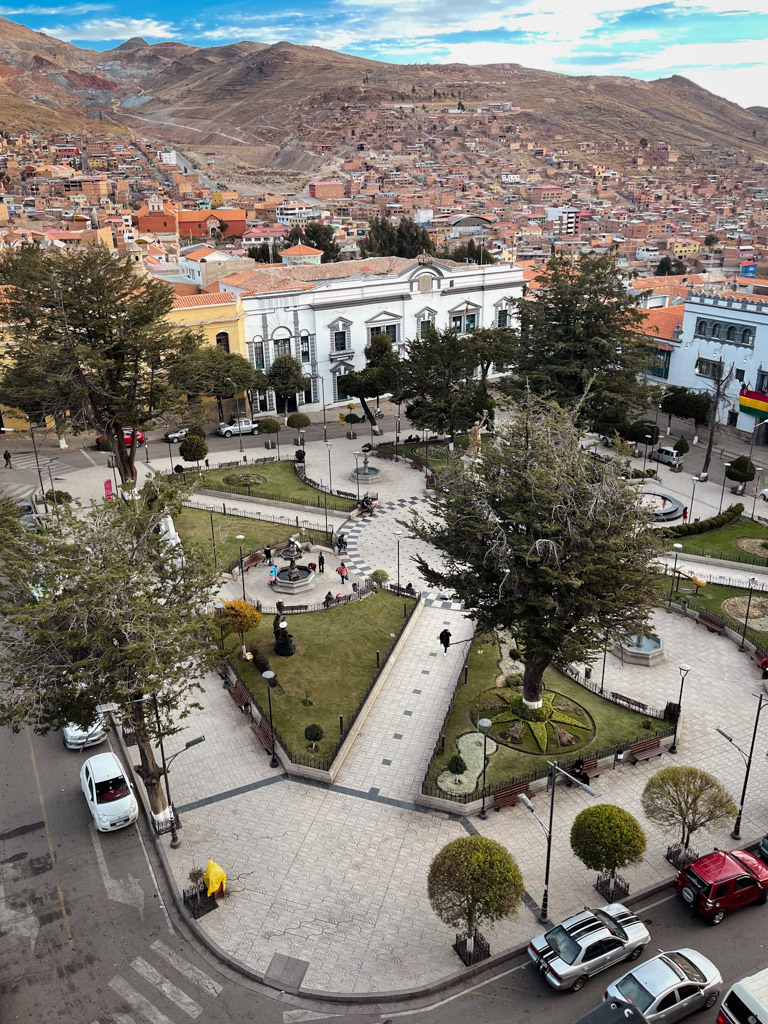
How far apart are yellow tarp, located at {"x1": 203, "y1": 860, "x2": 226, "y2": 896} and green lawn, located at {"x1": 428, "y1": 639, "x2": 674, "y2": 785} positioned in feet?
19.2

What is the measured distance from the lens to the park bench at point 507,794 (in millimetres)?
19375

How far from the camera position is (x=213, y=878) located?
16578 millimetres

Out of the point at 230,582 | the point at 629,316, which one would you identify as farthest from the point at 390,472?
the point at 629,316

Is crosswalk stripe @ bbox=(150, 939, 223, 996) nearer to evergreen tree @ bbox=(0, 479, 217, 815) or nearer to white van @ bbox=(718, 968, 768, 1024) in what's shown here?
evergreen tree @ bbox=(0, 479, 217, 815)

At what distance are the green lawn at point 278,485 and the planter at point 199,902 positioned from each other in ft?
74.2

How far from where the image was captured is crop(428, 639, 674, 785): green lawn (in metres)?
20.8

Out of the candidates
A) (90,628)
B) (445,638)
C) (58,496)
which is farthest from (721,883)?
(58,496)

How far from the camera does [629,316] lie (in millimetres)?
47094

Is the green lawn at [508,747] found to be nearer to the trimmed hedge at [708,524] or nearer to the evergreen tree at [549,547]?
the evergreen tree at [549,547]

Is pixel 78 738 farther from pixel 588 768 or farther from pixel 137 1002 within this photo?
pixel 588 768

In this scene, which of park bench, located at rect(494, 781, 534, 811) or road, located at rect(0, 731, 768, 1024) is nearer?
road, located at rect(0, 731, 768, 1024)

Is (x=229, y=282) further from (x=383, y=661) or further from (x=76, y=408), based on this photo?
(x=383, y=661)

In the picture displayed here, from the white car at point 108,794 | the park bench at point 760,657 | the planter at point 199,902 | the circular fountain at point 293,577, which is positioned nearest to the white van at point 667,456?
the park bench at point 760,657

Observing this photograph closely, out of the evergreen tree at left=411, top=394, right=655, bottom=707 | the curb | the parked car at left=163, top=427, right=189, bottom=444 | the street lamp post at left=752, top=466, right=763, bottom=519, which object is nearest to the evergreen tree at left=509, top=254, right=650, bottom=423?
the street lamp post at left=752, top=466, right=763, bottom=519
